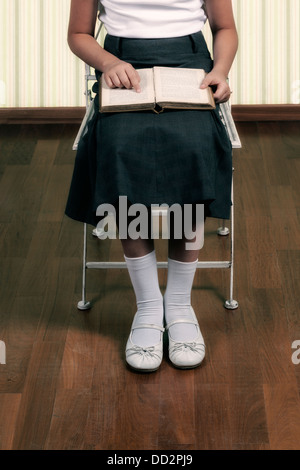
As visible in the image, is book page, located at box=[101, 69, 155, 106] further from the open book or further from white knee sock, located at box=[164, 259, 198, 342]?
white knee sock, located at box=[164, 259, 198, 342]

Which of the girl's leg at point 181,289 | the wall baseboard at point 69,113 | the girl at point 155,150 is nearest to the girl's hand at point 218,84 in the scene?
the girl at point 155,150

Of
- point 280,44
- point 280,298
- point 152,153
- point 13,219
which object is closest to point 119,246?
point 13,219

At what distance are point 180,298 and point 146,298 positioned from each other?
113mm

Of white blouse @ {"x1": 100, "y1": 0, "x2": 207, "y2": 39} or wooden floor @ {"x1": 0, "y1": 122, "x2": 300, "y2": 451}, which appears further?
white blouse @ {"x1": 100, "y1": 0, "x2": 207, "y2": 39}

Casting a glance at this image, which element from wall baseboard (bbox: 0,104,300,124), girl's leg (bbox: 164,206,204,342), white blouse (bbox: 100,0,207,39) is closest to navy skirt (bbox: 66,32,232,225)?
girl's leg (bbox: 164,206,204,342)

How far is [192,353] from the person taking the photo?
249cm

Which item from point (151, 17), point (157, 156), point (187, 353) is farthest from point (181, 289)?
point (151, 17)

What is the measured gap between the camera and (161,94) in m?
2.37

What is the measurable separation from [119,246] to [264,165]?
0.93 m

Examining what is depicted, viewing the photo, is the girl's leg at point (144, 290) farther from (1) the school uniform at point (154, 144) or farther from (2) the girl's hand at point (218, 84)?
(2) the girl's hand at point (218, 84)

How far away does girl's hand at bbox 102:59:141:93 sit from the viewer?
7.94ft

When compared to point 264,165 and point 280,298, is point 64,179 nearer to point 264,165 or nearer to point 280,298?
point 264,165

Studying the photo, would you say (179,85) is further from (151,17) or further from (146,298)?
(146,298)

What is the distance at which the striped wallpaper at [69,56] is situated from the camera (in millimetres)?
4301
